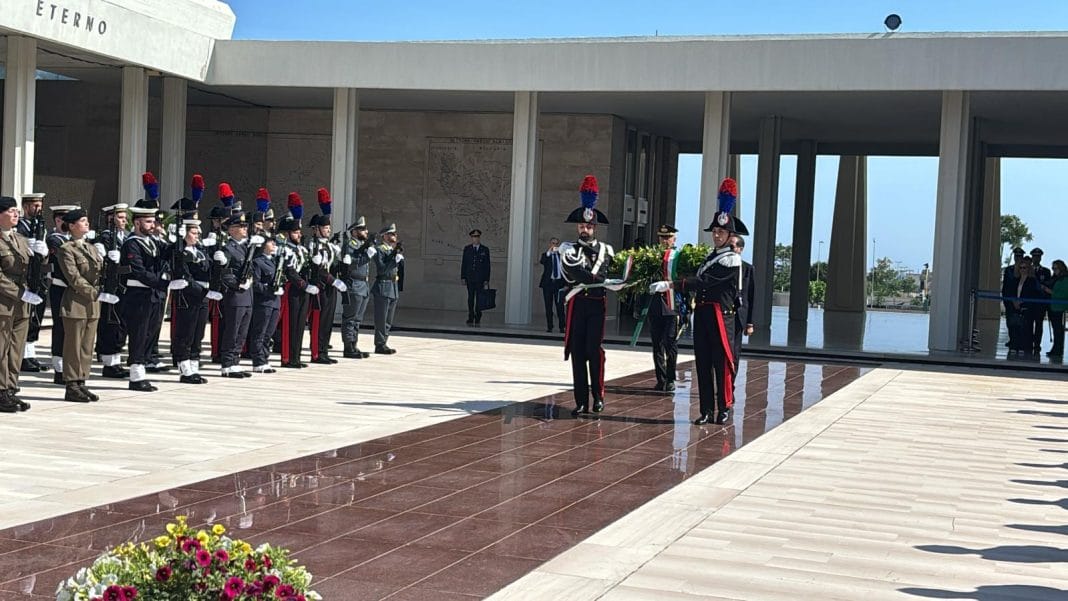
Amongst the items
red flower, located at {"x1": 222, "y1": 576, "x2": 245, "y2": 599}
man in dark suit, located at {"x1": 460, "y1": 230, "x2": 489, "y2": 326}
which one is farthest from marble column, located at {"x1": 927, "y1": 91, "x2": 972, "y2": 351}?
red flower, located at {"x1": 222, "y1": 576, "x2": 245, "y2": 599}

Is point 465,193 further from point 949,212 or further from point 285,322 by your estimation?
point 285,322

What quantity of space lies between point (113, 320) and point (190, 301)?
2.48ft

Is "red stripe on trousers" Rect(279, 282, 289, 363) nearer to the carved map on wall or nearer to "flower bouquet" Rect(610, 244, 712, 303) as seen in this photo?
"flower bouquet" Rect(610, 244, 712, 303)

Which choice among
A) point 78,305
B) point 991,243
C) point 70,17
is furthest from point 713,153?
point 991,243

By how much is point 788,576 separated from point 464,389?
7373mm

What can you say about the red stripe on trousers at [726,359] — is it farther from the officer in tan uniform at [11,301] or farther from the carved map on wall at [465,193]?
the carved map on wall at [465,193]

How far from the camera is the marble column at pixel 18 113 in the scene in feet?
57.9

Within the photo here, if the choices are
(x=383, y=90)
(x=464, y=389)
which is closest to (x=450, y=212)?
(x=383, y=90)

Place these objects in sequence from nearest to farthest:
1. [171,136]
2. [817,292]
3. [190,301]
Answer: [190,301]
[171,136]
[817,292]

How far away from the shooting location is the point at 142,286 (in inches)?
452

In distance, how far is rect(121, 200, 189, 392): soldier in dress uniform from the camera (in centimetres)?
1126

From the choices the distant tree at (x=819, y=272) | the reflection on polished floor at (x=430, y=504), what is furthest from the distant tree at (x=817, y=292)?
the reflection on polished floor at (x=430, y=504)

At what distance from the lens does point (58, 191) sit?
24.3 m

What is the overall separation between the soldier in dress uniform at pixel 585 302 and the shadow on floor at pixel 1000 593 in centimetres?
565
